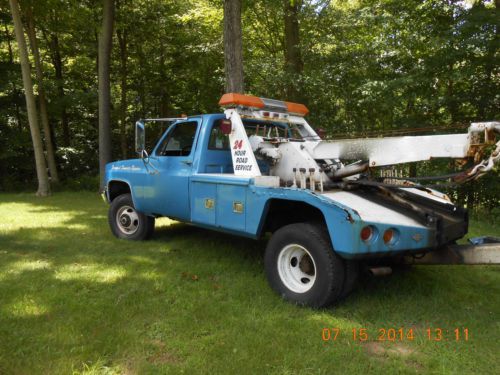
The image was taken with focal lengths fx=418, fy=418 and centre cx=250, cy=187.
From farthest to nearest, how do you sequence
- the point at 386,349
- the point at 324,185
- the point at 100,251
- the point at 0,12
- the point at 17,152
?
the point at 17,152
the point at 0,12
the point at 100,251
the point at 324,185
the point at 386,349

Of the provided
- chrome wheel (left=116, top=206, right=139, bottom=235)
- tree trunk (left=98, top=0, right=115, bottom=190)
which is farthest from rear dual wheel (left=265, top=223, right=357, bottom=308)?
tree trunk (left=98, top=0, right=115, bottom=190)

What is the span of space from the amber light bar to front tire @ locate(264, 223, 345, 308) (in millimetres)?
1786

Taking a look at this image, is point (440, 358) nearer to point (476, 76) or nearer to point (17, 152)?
point (476, 76)

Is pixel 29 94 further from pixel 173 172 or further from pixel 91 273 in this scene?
pixel 91 273

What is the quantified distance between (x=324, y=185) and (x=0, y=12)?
16.0m

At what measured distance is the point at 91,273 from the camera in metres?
5.05

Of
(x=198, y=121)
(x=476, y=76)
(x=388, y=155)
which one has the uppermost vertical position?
(x=476, y=76)

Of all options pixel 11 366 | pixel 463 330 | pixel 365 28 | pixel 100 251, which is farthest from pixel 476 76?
pixel 11 366

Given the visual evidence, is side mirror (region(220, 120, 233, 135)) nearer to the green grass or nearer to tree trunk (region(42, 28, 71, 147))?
the green grass

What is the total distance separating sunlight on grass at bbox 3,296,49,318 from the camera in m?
3.85

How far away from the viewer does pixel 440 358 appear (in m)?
3.14

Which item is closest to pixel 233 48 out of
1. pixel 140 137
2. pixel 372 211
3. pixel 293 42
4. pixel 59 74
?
pixel 140 137

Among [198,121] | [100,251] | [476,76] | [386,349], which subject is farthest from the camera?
[476,76]

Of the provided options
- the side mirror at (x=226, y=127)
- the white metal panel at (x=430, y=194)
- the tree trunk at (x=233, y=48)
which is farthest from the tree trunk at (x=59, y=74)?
the white metal panel at (x=430, y=194)
